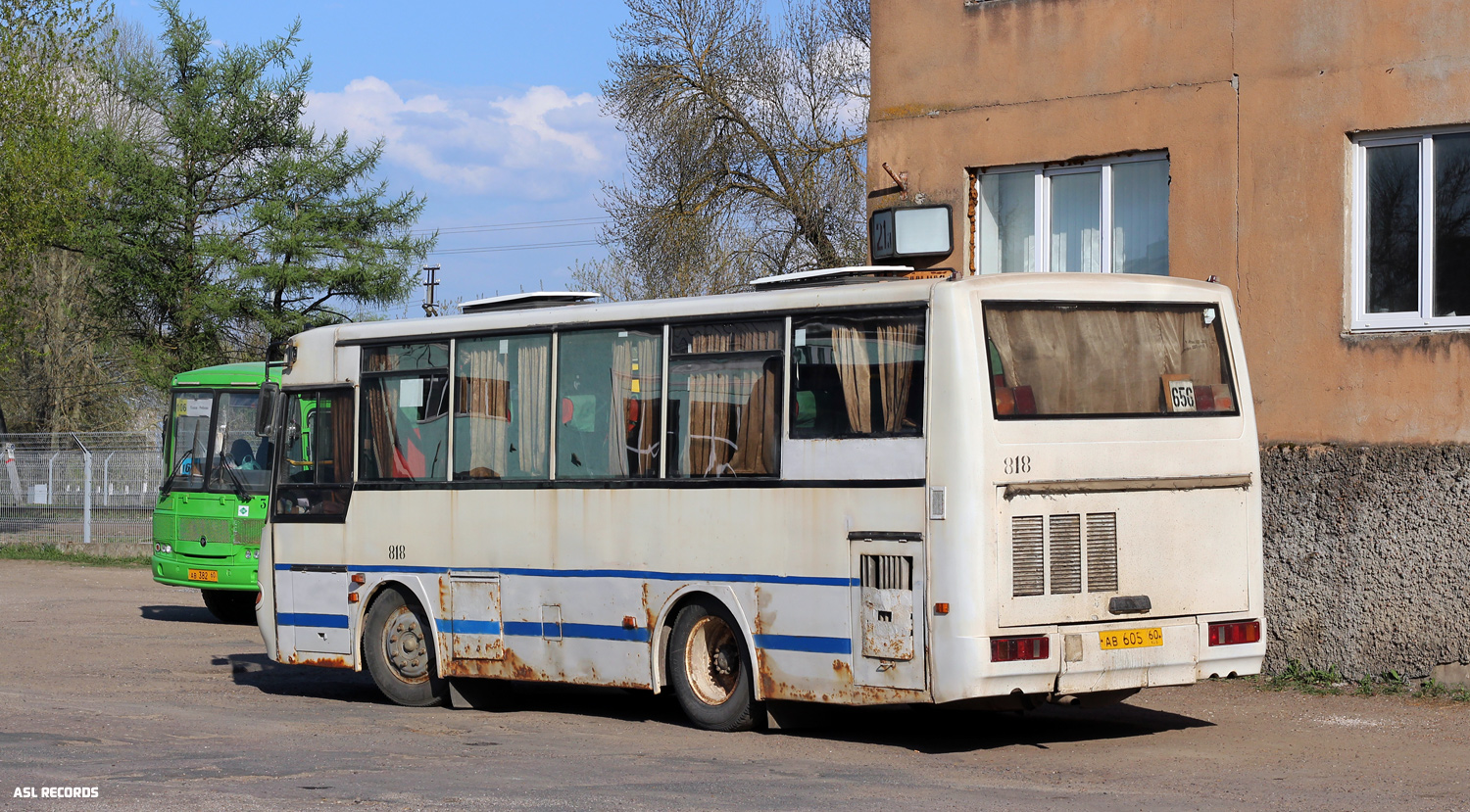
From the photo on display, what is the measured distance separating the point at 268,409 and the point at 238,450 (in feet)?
25.2

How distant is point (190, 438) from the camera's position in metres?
22.3

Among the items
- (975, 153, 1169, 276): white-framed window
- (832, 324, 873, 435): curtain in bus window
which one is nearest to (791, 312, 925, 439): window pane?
(832, 324, 873, 435): curtain in bus window

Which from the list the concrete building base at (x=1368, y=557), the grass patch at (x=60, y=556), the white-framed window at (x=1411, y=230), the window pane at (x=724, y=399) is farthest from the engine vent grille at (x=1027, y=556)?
the grass patch at (x=60, y=556)

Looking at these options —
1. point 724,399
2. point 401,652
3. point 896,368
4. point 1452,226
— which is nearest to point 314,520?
point 401,652

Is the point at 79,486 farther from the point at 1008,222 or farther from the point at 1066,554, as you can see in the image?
the point at 1066,554

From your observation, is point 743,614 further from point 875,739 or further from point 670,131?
point 670,131

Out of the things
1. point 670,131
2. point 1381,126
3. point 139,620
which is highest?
point 670,131

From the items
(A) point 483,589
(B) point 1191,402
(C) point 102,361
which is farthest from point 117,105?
(B) point 1191,402

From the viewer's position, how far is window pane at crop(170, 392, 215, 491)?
22172 millimetres

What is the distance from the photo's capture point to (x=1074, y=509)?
10.4m

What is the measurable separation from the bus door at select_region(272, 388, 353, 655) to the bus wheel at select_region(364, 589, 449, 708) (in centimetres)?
26

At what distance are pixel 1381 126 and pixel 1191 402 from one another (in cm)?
383

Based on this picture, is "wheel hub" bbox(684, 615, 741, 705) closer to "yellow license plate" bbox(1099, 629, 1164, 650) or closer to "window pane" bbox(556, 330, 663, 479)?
"window pane" bbox(556, 330, 663, 479)


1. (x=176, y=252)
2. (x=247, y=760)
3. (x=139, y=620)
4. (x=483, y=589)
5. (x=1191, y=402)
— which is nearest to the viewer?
(x=247, y=760)
